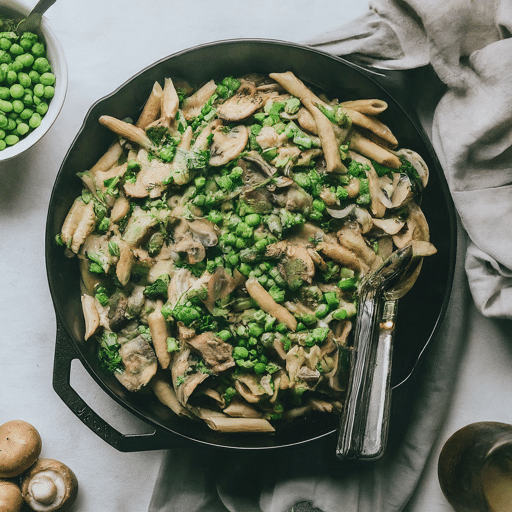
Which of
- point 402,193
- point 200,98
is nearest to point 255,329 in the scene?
point 402,193

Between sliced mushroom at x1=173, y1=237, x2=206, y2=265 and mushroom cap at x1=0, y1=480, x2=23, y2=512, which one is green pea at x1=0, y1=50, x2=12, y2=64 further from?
mushroom cap at x1=0, y1=480, x2=23, y2=512

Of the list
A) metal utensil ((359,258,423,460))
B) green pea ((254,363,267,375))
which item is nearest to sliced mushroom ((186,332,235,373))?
green pea ((254,363,267,375))

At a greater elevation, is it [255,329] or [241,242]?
[241,242]

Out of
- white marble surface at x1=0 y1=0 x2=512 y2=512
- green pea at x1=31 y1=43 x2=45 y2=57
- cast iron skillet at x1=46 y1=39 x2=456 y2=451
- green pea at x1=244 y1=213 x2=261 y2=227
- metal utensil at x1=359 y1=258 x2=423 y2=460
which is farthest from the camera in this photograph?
white marble surface at x1=0 y1=0 x2=512 y2=512

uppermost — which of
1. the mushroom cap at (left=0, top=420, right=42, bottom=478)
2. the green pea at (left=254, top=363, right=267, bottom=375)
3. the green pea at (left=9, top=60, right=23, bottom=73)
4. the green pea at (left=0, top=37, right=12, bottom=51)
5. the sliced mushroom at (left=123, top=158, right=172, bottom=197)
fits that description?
the green pea at (left=0, top=37, right=12, bottom=51)

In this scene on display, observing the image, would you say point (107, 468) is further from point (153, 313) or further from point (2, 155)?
point (2, 155)

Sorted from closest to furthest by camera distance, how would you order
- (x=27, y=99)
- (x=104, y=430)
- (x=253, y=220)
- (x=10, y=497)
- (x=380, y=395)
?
1. (x=380, y=395)
2. (x=253, y=220)
3. (x=104, y=430)
4. (x=27, y=99)
5. (x=10, y=497)

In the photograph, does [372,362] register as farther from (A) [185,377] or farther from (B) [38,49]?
(B) [38,49]
